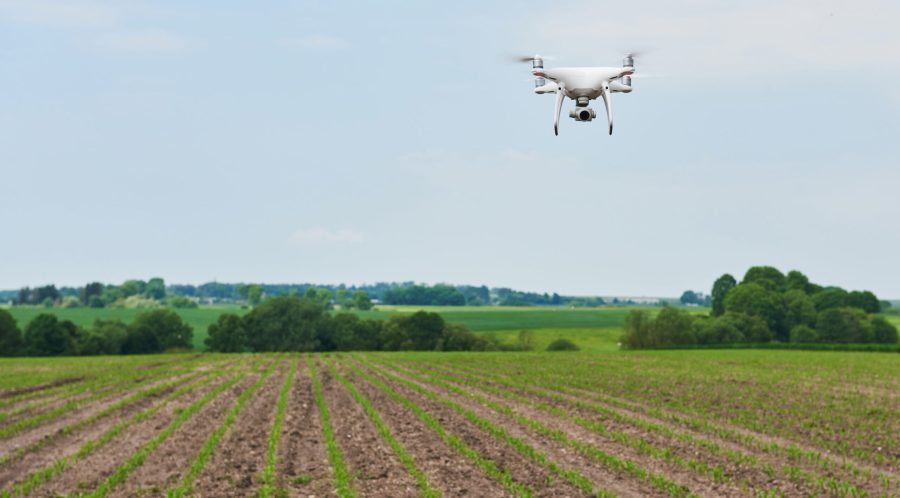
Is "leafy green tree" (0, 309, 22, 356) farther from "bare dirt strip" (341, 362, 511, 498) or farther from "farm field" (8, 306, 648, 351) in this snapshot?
"bare dirt strip" (341, 362, 511, 498)

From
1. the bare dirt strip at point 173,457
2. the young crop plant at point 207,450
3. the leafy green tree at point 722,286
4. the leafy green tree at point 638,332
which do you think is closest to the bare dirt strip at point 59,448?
the bare dirt strip at point 173,457

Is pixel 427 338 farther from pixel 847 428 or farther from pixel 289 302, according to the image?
pixel 847 428

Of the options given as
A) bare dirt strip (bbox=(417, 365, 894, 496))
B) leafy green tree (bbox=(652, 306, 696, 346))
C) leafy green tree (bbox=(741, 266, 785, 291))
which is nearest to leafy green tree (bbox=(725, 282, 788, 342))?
leafy green tree (bbox=(741, 266, 785, 291))

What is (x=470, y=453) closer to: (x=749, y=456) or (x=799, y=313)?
(x=749, y=456)

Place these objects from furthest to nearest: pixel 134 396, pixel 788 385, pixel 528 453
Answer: pixel 788 385 → pixel 134 396 → pixel 528 453

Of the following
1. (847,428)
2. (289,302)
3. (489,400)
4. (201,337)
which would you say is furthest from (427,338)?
(847,428)

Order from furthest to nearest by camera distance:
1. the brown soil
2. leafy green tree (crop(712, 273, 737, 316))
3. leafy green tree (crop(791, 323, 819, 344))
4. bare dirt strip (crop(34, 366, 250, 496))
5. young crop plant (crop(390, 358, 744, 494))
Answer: leafy green tree (crop(712, 273, 737, 316)), leafy green tree (crop(791, 323, 819, 344)), the brown soil, young crop plant (crop(390, 358, 744, 494)), bare dirt strip (crop(34, 366, 250, 496))
